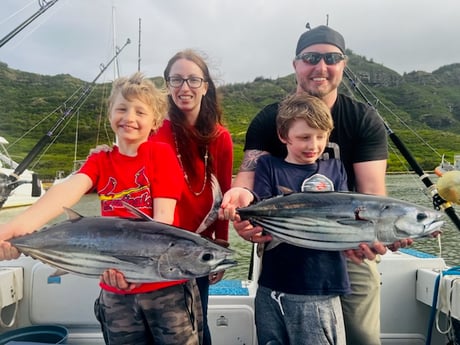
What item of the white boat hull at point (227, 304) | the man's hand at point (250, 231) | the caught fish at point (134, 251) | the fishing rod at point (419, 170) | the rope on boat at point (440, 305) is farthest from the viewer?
the white boat hull at point (227, 304)

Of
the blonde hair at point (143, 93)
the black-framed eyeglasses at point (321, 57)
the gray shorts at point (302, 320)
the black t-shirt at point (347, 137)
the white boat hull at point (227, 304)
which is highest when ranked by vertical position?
the black-framed eyeglasses at point (321, 57)

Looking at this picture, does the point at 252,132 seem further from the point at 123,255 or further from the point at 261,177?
the point at 123,255

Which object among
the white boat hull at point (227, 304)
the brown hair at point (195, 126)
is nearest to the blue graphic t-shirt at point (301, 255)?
the brown hair at point (195, 126)

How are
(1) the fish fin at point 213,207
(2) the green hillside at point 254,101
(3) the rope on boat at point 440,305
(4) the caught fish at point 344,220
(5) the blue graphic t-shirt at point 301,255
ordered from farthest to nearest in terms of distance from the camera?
(2) the green hillside at point 254,101 < (3) the rope on boat at point 440,305 < (1) the fish fin at point 213,207 < (5) the blue graphic t-shirt at point 301,255 < (4) the caught fish at point 344,220

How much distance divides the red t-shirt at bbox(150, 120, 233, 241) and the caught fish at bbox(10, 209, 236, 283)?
0.65 meters

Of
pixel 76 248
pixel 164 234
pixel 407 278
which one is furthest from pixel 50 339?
pixel 407 278

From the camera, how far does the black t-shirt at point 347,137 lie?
7.65ft

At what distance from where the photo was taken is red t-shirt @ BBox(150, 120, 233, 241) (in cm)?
228

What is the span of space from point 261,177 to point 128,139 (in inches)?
29.9

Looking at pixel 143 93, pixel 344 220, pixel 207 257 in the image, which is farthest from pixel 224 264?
pixel 143 93

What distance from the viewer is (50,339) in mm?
3012

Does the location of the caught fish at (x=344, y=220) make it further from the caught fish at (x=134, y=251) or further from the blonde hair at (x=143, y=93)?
the blonde hair at (x=143, y=93)

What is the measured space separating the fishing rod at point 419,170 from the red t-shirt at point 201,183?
49.9 inches

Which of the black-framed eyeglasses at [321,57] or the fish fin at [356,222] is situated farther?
the black-framed eyeglasses at [321,57]
